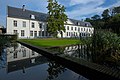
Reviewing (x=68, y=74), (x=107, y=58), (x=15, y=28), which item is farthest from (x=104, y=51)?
(x=15, y=28)

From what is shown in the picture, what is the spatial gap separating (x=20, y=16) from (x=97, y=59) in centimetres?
3723

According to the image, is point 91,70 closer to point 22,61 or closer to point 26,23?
point 22,61

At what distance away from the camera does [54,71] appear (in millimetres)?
7492

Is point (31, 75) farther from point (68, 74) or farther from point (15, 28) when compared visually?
point (15, 28)

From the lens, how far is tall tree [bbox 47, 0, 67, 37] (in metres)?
44.5

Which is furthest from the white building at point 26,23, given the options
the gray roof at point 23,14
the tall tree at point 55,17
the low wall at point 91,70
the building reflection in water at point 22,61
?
the low wall at point 91,70

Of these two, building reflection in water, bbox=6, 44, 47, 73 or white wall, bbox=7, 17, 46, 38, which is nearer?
building reflection in water, bbox=6, 44, 47, 73

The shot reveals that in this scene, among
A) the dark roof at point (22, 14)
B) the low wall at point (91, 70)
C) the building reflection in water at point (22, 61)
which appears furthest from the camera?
the dark roof at point (22, 14)

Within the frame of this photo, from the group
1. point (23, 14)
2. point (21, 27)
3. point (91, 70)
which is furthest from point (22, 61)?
point (23, 14)

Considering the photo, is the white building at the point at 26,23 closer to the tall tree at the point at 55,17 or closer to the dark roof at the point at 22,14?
the dark roof at the point at 22,14

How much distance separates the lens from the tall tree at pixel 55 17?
1753 inches

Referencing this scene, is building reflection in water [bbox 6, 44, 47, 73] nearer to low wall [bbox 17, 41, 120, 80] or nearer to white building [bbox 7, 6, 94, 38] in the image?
low wall [bbox 17, 41, 120, 80]

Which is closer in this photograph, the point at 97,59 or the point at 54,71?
the point at 54,71

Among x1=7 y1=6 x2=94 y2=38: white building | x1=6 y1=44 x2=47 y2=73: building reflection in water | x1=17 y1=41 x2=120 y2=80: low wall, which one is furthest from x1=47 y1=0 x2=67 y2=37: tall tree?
x1=17 y1=41 x2=120 y2=80: low wall
